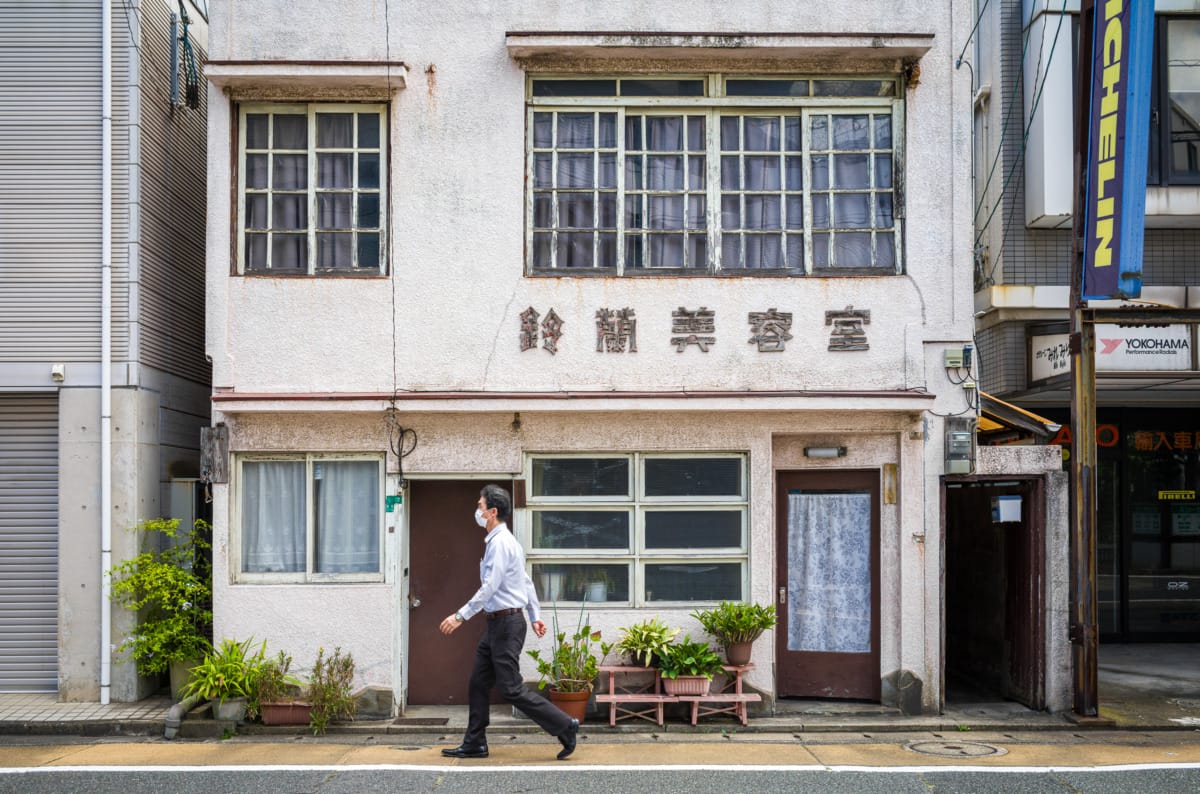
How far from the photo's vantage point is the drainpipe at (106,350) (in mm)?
10188

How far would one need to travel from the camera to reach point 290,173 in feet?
34.1

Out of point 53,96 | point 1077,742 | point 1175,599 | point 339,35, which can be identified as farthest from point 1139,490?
point 53,96

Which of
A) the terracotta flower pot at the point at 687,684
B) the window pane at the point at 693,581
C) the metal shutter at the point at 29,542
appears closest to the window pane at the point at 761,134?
the window pane at the point at 693,581

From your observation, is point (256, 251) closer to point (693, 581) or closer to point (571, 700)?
point (571, 700)

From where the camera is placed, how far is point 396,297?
10.2 metres

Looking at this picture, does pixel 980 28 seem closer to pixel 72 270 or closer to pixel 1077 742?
pixel 1077 742

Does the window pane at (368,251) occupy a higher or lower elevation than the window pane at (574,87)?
lower

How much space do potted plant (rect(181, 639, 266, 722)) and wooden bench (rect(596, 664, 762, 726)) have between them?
10.3 feet

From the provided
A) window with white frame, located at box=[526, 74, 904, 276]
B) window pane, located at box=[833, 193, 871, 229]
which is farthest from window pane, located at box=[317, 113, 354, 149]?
window pane, located at box=[833, 193, 871, 229]

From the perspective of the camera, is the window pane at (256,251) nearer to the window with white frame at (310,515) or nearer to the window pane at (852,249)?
the window with white frame at (310,515)

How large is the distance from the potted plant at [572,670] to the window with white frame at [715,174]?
353 cm

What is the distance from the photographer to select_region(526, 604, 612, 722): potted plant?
9.59 metres

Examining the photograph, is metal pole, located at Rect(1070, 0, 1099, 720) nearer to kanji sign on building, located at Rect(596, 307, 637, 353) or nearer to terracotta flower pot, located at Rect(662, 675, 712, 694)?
terracotta flower pot, located at Rect(662, 675, 712, 694)

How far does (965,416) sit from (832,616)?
232 cm
